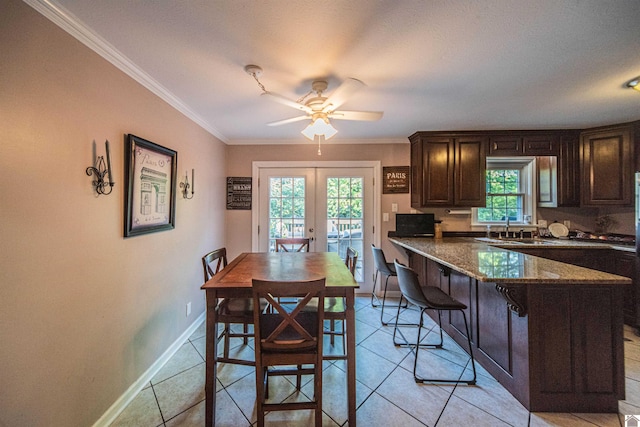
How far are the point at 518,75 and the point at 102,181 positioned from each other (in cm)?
293

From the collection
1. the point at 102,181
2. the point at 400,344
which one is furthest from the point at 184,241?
the point at 400,344

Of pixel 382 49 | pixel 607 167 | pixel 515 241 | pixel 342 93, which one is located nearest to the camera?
pixel 382 49

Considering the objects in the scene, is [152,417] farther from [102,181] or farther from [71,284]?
[102,181]

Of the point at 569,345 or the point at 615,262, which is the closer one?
the point at 569,345

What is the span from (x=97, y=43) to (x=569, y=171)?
4.83 metres

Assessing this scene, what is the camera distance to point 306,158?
11.9 feet

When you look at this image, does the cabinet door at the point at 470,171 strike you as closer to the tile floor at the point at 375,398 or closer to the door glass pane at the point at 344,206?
the door glass pane at the point at 344,206

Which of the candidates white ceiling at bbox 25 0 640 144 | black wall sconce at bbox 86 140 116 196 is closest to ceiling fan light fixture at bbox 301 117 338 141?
white ceiling at bbox 25 0 640 144

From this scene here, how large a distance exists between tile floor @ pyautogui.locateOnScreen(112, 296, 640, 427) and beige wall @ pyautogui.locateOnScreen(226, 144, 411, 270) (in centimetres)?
167

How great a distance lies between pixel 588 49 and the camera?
5.11ft

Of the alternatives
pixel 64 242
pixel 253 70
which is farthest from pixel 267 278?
pixel 253 70

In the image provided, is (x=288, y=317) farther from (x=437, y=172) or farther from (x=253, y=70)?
(x=437, y=172)

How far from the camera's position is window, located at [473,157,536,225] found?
353 cm

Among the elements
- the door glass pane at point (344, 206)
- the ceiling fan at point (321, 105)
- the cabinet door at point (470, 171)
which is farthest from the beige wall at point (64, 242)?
the cabinet door at point (470, 171)
